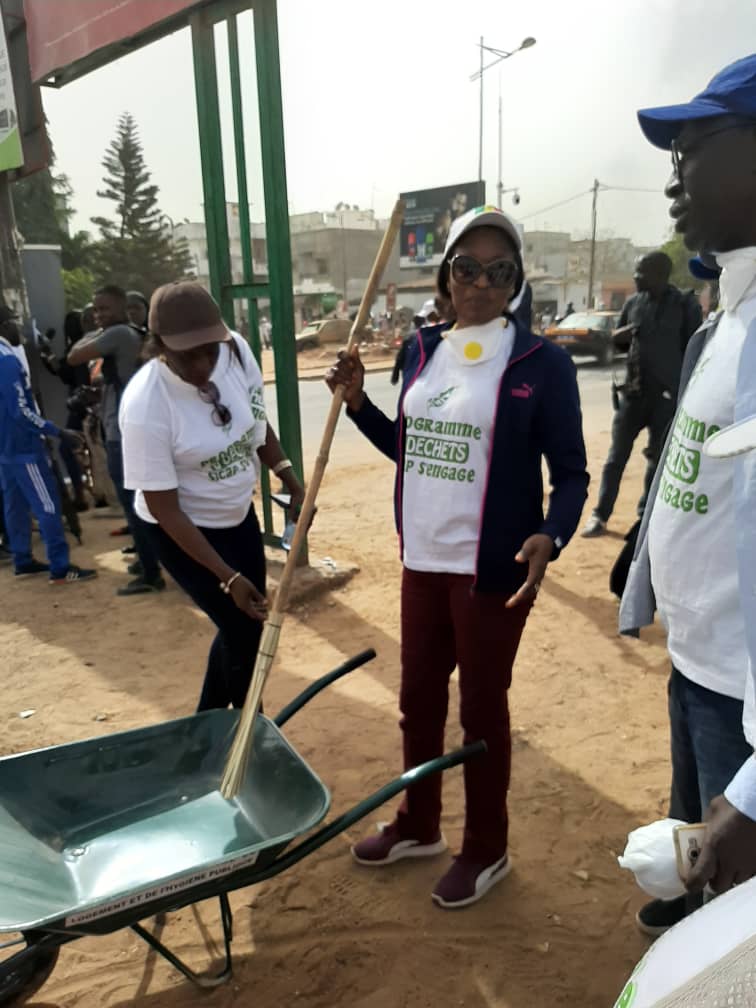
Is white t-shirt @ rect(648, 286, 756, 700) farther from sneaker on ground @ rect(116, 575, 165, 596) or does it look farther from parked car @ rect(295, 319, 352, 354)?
parked car @ rect(295, 319, 352, 354)

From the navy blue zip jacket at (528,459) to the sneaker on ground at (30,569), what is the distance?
484cm

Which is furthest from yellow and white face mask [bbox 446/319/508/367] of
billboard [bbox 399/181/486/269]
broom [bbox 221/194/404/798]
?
billboard [bbox 399/181/486/269]

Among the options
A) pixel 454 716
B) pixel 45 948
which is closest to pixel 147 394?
pixel 45 948

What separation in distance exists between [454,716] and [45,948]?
7.40 ft

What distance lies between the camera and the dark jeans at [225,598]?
2.62m

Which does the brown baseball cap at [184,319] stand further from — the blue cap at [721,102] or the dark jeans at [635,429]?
the dark jeans at [635,429]

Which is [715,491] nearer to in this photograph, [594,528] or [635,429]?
[635,429]

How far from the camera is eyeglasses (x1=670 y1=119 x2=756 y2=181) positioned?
1.29 meters

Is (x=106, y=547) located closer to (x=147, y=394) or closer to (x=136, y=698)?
(x=136, y=698)

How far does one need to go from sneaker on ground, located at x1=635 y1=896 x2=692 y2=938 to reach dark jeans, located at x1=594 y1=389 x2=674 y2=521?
11.0 ft

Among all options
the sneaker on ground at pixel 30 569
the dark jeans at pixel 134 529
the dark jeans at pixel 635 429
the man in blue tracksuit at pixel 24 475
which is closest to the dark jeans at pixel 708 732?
the dark jeans at pixel 635 429

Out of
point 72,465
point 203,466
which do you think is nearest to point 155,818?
point 203,466

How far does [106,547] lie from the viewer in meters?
6.45

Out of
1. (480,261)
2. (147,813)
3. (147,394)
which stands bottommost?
(147,813)
